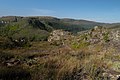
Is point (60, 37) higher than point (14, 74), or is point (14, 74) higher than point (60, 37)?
point (14, 74)

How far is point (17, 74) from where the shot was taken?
4.94 m

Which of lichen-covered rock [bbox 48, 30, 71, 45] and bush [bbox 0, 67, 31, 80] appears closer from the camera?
bush [bbox 0, 67, 31, 80]

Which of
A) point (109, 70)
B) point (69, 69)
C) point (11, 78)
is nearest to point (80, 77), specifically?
point (69, 69)

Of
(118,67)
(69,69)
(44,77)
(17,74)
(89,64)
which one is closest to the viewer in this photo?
(44,77)

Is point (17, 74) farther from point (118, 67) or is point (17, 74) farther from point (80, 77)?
point (118, 67)

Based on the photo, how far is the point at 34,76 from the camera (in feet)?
15.5

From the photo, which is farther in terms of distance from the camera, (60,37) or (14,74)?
(60,37)

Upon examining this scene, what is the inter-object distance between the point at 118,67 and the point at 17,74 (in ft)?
9.27

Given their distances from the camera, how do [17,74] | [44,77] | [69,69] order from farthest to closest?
[69,69]
[17,74]
[44,77]

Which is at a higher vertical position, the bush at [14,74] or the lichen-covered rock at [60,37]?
the bush at [14,74]

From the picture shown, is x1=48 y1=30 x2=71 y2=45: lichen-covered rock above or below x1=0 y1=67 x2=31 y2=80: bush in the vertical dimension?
below

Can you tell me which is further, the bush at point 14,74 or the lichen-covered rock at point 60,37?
the lichen-covered rock at point 60,37

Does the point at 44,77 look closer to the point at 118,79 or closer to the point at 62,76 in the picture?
the point at 62,76

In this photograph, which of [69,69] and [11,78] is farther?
[69,69]
